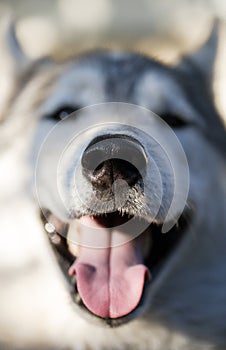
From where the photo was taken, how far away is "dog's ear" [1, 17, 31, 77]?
2451 millimetres

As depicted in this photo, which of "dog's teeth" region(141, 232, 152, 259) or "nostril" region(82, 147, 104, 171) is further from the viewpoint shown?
"dog's teeth" region(141, 232, 152, 259)

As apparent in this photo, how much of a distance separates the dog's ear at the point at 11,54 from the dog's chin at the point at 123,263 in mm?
851

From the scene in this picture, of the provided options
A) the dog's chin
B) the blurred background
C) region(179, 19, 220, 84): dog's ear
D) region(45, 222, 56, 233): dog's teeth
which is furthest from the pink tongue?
the blurred background

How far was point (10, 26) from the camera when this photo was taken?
2494 mm

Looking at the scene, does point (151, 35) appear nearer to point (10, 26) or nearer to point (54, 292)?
point (10, 26)

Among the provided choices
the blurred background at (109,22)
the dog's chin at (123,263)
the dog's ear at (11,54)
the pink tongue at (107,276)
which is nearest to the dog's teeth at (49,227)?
the dog's chin at (123,263)

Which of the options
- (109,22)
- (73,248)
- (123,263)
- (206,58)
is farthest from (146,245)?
(109,22)

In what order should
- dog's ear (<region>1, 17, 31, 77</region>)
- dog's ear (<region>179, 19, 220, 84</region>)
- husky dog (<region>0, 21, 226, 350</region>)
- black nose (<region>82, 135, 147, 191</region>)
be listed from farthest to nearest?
dog's ear (<region>1, 17, 31, 77</region>), dog's ear (<region>179, 19, 220, 84</region>), husky dog (<region>0, 21, 226, 350</region>), black nose (<region>82, 135, 147, 191</region>)

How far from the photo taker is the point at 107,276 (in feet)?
5.71

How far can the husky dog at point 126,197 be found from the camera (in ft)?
5.57

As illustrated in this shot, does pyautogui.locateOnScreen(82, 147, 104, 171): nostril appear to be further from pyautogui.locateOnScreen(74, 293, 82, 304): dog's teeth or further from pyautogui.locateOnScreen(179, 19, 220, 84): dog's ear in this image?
pyautogui.locateOnScreen(179, 19, 220, 84): dog's ear

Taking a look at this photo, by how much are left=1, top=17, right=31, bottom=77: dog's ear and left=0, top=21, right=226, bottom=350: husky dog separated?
0.67ft

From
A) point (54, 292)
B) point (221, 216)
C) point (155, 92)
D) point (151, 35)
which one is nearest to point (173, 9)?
point (151, 35)

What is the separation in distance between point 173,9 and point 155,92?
1.87 m
